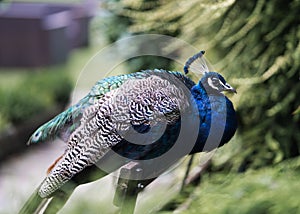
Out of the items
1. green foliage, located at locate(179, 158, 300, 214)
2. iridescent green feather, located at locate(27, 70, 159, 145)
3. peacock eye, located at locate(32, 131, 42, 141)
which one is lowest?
green foliage, located at locate(179, 158, 300, 214)

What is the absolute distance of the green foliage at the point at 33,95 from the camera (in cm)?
555

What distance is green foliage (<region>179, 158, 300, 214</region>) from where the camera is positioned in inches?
74.4

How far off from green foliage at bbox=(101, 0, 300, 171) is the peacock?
38.8 inches

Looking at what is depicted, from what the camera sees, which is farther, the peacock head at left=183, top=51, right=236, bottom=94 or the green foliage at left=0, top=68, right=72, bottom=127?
the green foliage at left=0, top=68, right=72, bottom=127

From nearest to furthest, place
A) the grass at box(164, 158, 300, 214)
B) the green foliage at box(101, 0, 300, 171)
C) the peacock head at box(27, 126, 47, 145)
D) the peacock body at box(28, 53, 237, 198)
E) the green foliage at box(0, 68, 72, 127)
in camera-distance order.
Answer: the peacock body at box(28, 53, 237, 198)
the peacock head at box(27, 126, 47, 145)
the grass at box(164, 158, 300, 214)
the green foliage at box(101, 0, 300, 171)
the green foliage at box(0, 68, 72, 127)

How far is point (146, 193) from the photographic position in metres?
2.50

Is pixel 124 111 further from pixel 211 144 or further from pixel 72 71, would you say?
pixel 72 71

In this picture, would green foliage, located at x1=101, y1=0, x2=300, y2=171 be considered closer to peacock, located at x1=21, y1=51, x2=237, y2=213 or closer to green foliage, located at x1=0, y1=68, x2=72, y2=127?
peacock, located at x1=21, y1=51, x2=237, y2=213

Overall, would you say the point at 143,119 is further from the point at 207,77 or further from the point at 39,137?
the point at 39,137

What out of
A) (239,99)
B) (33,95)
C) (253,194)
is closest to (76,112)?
(253,194)

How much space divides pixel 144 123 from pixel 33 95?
169 inches

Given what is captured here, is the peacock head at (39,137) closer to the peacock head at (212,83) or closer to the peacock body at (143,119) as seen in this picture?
the peacock body at (143,119)

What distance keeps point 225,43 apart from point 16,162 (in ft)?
9.50

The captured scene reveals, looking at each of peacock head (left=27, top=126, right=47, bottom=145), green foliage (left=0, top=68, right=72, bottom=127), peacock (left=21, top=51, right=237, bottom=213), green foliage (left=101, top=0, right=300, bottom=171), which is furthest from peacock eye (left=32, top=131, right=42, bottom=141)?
green foliage (left=0, top=68, right=72, bottom=127)
